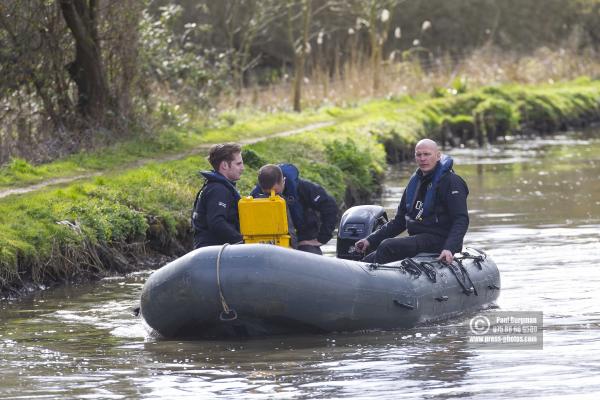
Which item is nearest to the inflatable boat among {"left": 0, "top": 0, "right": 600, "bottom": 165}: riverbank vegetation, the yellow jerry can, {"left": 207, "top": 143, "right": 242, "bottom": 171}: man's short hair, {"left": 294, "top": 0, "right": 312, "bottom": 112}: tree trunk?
the yellow jerry can

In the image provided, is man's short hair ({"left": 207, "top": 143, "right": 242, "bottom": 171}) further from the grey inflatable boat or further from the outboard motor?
the outboard motor

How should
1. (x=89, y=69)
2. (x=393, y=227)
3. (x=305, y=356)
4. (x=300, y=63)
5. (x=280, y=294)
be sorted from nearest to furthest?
(x=305, y=356) → (x=280, y=294) → (x=393, y=227) → (x=89, y=69) → (x=300, y=63)

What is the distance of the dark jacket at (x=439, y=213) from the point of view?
1049cm

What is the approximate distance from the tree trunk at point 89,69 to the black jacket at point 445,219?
9.70 meters

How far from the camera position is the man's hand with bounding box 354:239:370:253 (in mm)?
11034

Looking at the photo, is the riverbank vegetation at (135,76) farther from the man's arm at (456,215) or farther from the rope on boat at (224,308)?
the rope on boat at (224,308)

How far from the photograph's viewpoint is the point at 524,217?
1745 centimetres

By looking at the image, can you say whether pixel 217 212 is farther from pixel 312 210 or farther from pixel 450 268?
pixel 450 268

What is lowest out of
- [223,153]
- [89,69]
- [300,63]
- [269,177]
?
[269,177]

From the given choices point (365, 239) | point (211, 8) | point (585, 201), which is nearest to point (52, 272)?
point (365, 239)

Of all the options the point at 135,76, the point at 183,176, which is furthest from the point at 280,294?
the point at 135,76

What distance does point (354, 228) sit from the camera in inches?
454

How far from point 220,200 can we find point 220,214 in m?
0.11

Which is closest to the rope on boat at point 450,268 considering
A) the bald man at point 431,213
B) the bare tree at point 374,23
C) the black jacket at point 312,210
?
the bald man at point 431,213
